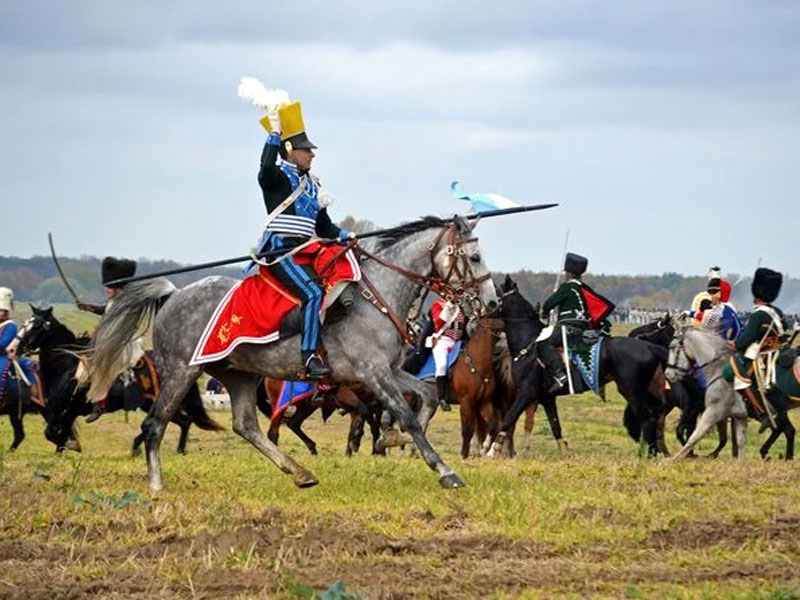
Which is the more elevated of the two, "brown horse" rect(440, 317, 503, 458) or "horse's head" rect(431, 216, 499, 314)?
"horse's head" rect(431, 216, 499, 314)

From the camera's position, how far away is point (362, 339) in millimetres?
12594

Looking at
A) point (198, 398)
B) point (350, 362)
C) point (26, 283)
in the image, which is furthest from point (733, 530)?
point (26, 283)

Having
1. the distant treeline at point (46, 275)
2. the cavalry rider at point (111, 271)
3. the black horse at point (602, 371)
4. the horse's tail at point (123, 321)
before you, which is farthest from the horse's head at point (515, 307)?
the distant treeline at point (46, 275)

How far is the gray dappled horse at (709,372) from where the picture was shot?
17.9m

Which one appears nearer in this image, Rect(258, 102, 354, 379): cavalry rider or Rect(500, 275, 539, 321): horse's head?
Rect(258, 102, 354, 379): cavalry rider

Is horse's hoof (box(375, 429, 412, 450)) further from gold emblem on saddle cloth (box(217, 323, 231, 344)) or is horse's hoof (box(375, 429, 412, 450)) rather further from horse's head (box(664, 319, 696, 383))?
horse's head (box(664, 319, 696, 383))

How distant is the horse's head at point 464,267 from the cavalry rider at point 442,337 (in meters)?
6.69

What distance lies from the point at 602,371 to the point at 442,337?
2.34 metres

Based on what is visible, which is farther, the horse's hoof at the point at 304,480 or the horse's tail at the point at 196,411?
the horse's tail at the point at 196,411

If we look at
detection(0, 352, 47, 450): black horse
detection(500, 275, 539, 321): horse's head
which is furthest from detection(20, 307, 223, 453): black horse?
detection(500, 275, 539, 321): horse's head

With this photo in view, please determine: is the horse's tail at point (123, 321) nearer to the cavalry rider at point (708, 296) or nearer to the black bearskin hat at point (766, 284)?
the black bearskin hat at point (766, 284)

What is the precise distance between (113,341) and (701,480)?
5.90 m

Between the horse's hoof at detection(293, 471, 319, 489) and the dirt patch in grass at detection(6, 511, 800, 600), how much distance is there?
7.71ft

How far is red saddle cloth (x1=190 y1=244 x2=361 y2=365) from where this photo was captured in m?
12.6
